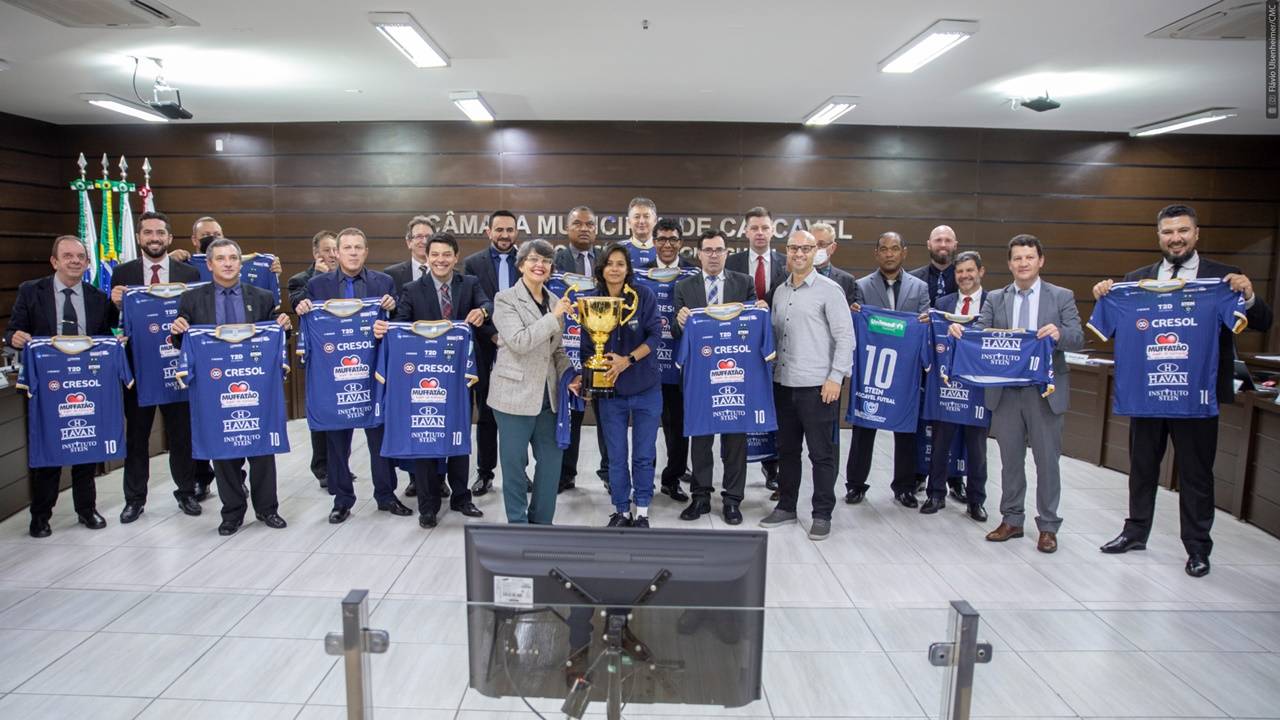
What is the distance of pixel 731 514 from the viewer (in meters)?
4.65

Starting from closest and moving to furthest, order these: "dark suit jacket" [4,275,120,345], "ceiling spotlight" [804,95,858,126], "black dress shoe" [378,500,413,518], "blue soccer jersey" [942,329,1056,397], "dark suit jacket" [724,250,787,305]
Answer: "blue soccer jersey" [942,329,1056,397]
"dark suit jacket" [4,275,120,345]
"black dress shoe" [378,500,413,518]
"dark suit jacket" [724,250,787,305]
"ceiling spotlight" [804,95,858,126]

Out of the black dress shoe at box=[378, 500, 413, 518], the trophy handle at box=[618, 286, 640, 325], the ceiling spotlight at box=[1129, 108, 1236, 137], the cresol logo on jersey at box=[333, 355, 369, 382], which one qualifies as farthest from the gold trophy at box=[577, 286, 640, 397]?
the ceiling spotlight at box=[1129, 108, 1236, 137]

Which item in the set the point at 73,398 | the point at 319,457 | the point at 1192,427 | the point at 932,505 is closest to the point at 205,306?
the point at 73,398

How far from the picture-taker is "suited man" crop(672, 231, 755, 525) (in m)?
4.59

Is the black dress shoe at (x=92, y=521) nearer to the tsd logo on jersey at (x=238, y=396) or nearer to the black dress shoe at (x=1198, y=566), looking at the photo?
the tsd logo on jersey at (x=238, y=396)

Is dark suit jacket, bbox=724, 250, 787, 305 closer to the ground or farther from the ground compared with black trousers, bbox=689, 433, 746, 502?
farther from the ground

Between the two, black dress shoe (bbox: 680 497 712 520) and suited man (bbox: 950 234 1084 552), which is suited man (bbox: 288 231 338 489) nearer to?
black dress shoe (bbox: 680 497 712 520)

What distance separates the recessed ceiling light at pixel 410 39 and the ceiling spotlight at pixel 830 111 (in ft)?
11.5

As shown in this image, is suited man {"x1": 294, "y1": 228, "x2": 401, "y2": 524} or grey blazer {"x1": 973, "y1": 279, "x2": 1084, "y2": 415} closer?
grey blazer {"x1": 973, "y1": 279, "x2": 1084, "y2": 415}

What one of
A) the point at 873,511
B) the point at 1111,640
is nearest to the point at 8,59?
the point at 873,511

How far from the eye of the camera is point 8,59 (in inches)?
227

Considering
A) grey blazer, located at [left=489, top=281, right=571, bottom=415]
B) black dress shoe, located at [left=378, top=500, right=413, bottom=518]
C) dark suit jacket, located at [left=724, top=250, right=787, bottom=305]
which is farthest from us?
dark suit jacket, located at [left=724, top=250, right=787, bottom=305]

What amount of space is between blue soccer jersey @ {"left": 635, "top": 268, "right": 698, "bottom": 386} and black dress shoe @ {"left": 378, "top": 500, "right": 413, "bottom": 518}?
183cm

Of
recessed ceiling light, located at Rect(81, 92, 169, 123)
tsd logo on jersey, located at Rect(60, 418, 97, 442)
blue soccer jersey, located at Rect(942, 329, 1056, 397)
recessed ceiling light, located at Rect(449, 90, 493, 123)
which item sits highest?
recessed ceiling light, located at Rect(449, 90, 493, 123)
